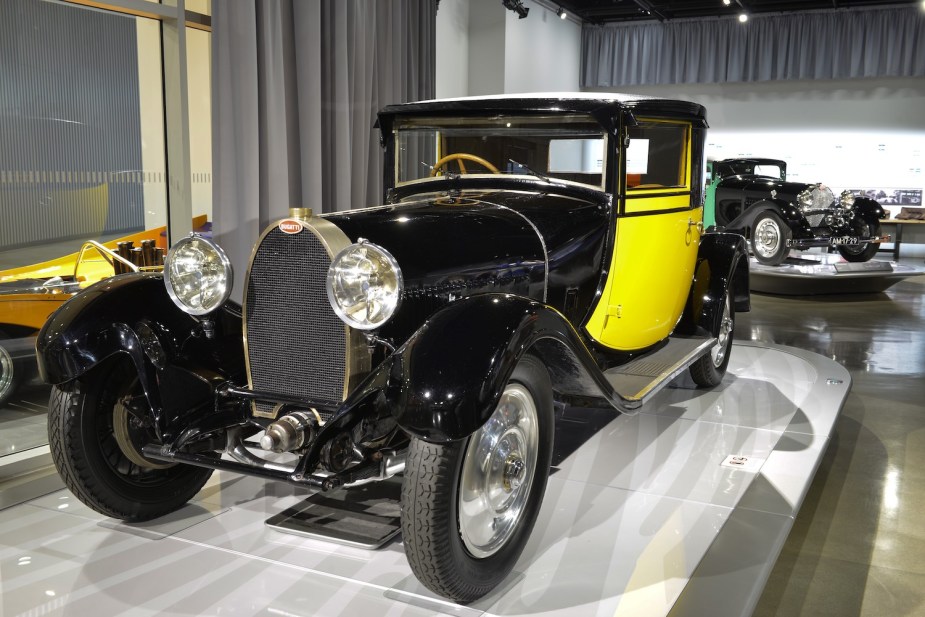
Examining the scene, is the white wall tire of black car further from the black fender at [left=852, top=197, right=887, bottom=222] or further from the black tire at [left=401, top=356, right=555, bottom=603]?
the black fender at [left=852, top=197, right=887, bottom=222]

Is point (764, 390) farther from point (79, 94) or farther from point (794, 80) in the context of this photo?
point (794, 80)

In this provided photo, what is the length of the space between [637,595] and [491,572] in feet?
1.30

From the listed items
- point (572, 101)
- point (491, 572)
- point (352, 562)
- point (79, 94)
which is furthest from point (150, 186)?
point (491, 572)

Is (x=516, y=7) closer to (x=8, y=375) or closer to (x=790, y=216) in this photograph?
(x=790, y=216)

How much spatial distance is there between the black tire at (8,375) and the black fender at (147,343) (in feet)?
3.77

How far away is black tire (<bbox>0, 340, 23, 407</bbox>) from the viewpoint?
341 cm

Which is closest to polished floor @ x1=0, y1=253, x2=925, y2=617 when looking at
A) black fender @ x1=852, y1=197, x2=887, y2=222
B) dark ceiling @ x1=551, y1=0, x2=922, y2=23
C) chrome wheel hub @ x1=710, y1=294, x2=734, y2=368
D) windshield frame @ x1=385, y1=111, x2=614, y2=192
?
chrome wheel hub @ x1=710, y1=294, x2=734, y2=368

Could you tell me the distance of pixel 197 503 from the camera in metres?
2.82

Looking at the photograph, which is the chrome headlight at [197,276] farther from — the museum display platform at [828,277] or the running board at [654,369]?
→ the museum display platform at [828,277]

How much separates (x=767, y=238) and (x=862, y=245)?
4.05ft

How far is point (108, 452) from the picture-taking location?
8.29ft

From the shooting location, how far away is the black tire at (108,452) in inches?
94.7

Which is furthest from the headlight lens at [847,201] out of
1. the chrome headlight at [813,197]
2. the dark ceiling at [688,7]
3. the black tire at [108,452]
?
the black tire at [108,452]

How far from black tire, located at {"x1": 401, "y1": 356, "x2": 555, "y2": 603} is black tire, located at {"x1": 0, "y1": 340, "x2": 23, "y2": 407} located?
2.26 meters
